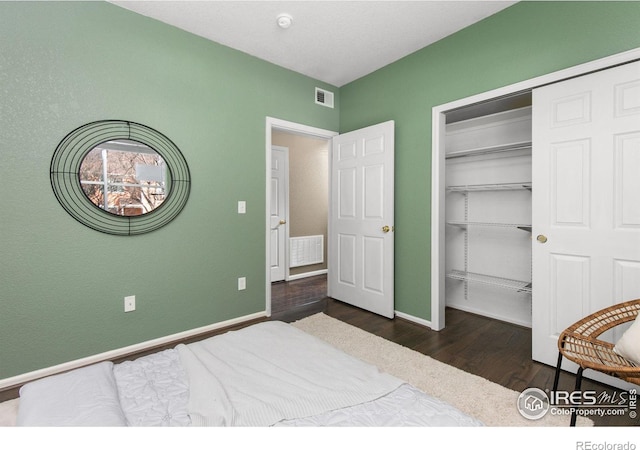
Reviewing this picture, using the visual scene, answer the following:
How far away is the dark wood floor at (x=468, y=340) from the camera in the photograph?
2.08 m

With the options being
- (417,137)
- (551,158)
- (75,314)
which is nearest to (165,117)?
(75,314)

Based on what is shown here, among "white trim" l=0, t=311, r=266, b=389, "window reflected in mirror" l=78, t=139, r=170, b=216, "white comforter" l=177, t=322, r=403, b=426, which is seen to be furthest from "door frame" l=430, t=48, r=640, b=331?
"window reflected in mirror" l=78, t=139, r=170, b=216

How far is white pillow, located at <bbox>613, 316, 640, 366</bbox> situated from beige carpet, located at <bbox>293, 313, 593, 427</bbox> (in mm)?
465

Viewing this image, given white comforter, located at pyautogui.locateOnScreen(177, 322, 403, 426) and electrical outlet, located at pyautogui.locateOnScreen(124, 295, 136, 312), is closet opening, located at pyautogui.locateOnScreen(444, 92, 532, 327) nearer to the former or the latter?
white comforter, located at pyautogui.locateOnScreen(177, 322, 403, 426)

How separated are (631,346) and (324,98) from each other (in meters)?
3.46

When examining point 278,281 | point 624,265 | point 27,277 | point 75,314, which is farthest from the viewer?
point 278,281

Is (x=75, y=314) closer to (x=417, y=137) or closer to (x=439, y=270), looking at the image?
(x=439, y=270)

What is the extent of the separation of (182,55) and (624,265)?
143 inches

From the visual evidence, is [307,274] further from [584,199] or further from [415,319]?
[584,199]

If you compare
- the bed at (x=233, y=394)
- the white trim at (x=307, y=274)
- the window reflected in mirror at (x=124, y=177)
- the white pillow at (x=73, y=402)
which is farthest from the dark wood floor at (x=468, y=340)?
the white pillow at (x=73, y=402)

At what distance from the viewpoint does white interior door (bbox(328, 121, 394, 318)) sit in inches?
128

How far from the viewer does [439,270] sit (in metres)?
2.97

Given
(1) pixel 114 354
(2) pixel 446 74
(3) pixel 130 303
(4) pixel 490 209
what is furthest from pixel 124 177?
(4) pixel 490 209

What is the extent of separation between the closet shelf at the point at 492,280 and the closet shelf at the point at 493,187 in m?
0.92
